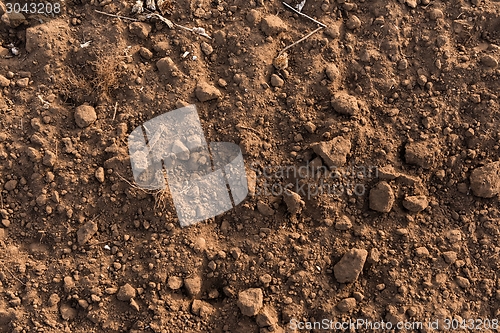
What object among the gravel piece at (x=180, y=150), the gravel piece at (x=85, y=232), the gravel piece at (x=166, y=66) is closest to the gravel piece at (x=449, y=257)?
the gravel piece at (x=180, y=150)

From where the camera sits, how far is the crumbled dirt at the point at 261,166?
2.57 metres

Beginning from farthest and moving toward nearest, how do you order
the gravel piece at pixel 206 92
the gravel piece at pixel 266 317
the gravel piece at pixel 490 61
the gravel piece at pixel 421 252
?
the gravel piece at pixel 490 61, the gravel piece at pixel 206 92, the gravel piece at pixel 421 252, the gravel piece at pixel 266 317

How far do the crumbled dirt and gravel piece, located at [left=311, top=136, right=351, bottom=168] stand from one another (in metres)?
0.01

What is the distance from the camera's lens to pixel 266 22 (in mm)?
2834

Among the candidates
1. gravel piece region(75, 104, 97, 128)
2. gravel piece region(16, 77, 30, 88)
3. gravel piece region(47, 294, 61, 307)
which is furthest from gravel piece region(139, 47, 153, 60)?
gravel piece region(47, 294, 61, 307)

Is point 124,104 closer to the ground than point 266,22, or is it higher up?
closer to the ground

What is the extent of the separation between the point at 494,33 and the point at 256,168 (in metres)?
2.02

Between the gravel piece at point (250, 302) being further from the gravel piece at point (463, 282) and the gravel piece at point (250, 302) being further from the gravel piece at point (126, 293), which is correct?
the gravel piece at point (463, 282)

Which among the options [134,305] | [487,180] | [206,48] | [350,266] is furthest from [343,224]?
[206,48]

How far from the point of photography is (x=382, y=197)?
2621mm

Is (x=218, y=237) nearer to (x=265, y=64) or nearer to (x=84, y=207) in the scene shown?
(x=84, y=207)

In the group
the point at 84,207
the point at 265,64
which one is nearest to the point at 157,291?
the point at 84,207

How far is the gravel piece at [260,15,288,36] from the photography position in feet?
9.30

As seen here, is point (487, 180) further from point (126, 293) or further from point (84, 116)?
point (84, 116)
